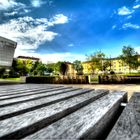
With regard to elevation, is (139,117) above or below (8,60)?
below

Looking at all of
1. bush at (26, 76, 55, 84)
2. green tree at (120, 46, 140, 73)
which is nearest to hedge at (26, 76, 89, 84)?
bush at (26, 76, 55, 84)

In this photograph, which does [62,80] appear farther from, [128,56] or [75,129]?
[128,56]

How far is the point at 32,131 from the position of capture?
88 centimetres

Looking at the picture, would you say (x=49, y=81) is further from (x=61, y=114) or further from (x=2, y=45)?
(x=61, y=114)

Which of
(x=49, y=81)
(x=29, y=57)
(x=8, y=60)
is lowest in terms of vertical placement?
(x=49, y=81)

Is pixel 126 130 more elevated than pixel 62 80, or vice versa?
pixel 126 130

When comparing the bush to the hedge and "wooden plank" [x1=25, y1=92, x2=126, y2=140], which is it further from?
"wooden plank" [x1=25, y1=92, x2=126, y2=140]

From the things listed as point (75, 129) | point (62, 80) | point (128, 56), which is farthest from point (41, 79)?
point (128, 56)

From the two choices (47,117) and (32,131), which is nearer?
(32,131)

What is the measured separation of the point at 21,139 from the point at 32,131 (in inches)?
5.1

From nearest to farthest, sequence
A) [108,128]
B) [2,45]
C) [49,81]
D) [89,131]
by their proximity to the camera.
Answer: [89,131]
[108,128]
[2,45]
[49,81]

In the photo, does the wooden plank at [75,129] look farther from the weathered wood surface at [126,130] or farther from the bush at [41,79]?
the bush at [41,79]

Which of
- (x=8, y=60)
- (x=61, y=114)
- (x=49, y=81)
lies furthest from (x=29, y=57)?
(x=61, y=114)

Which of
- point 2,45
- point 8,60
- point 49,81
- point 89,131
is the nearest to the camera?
point 89,131
